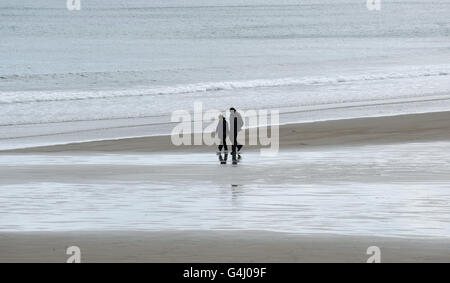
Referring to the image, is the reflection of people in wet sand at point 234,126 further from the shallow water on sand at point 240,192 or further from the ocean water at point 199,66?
the ocean water at point 199,66

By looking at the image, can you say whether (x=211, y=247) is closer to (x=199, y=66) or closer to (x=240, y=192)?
(x=240, y=192)

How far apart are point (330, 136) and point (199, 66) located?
40.9 meters

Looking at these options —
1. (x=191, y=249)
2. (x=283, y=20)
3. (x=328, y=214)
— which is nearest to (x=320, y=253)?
(x=191, y=249)

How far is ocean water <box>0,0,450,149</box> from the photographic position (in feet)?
107

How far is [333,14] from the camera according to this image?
5945 inches

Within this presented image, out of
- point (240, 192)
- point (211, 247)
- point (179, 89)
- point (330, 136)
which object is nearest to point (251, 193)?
point (240, 192)

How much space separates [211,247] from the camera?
12328 mm

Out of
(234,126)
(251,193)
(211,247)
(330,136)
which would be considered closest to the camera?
(211,247)

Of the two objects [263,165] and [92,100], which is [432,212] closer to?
[263,165]

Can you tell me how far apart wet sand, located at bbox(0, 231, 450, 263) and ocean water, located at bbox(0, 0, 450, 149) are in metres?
11.4

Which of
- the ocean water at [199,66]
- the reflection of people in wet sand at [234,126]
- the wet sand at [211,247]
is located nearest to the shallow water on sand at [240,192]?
the reflection of people in wet sand at [234,126]

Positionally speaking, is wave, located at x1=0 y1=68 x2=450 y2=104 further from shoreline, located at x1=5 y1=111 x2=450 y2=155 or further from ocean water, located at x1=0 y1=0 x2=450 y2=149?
shoreline, located at x1=5 y1=111 x2=450 y2=155

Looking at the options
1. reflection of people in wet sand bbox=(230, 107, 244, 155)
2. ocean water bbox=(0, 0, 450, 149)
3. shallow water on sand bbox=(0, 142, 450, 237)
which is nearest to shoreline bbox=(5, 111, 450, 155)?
shallow water on sand bbox=(0, 142, 450, 237)
